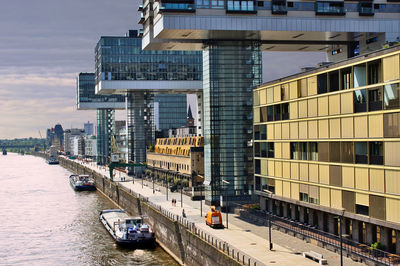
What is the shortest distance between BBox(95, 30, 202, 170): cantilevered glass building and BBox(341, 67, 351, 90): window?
114m

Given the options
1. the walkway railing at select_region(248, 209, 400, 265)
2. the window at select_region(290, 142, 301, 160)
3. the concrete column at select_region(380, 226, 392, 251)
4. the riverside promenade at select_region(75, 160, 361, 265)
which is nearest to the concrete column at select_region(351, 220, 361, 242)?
the walkway railing at select_region(248, 209, 400, 265)

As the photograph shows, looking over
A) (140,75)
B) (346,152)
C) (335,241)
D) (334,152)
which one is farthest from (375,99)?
(140,75)

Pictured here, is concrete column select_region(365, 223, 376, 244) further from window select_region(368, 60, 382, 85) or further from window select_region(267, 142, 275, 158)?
window select_region(267, 142, 275, 158)

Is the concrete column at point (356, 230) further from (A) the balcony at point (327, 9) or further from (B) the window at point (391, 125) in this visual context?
(A) the balcony at point (327, 9)

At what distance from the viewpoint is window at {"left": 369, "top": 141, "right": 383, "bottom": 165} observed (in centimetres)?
4672

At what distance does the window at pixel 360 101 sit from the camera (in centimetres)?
4909

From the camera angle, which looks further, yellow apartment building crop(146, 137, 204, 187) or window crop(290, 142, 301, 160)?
yellow apartment building crop(146, 137, 204, 187)

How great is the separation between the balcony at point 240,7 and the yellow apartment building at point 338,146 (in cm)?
1990

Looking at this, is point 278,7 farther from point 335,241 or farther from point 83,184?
point 83,184

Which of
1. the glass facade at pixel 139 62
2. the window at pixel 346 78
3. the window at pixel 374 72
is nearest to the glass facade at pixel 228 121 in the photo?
the window at pixel 346 78

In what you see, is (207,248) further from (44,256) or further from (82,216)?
(82,216)

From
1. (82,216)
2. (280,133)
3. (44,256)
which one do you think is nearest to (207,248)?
(280,133)

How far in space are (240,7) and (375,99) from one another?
42636mm

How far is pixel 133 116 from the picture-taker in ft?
559
